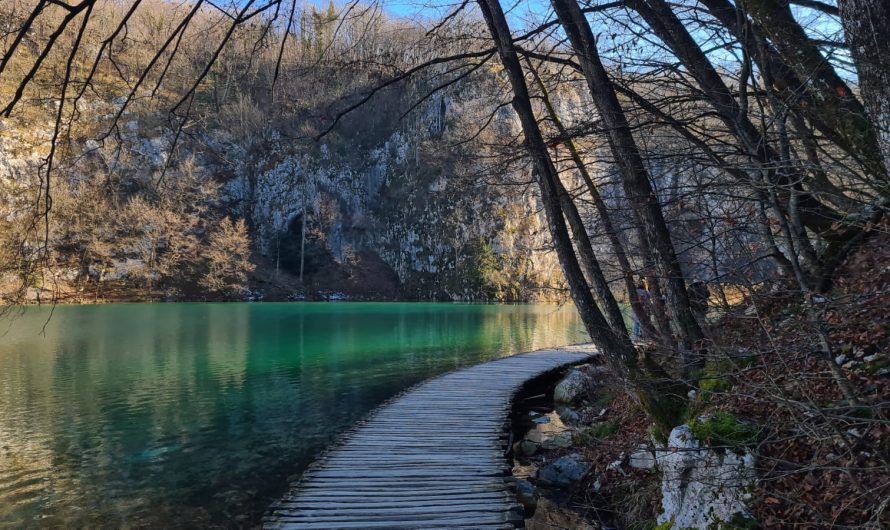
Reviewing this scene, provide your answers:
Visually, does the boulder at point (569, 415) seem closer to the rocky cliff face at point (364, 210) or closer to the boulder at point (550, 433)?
the boulder at point (550, 433)

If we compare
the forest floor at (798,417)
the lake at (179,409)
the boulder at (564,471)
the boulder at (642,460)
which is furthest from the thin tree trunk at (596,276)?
the lake at (179,409)

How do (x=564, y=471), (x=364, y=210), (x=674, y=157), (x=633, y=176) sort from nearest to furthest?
(x=674, y=157) → (x=633, y=176) → (x=564, y=471) → (x=364, y=210)

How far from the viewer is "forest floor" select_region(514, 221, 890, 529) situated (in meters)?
2.45

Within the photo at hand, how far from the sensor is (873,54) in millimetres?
2553

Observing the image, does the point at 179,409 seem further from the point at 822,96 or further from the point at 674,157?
the point at 822,96

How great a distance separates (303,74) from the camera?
4.27m

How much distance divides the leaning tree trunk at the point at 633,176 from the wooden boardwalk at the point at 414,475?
96.5 inches

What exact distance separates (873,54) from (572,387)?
8.71m

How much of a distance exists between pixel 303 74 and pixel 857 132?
4.13 metres

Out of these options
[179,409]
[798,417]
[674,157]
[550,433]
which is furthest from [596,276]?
[179,409]

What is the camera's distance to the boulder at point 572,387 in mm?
10312

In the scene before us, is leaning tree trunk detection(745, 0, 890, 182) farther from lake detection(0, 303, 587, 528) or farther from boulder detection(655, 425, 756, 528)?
lake detection(0, 303, 587, 528)

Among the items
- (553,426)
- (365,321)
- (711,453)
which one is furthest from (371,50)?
(365,321)

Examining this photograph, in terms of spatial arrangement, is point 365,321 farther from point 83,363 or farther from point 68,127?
point 68,127
